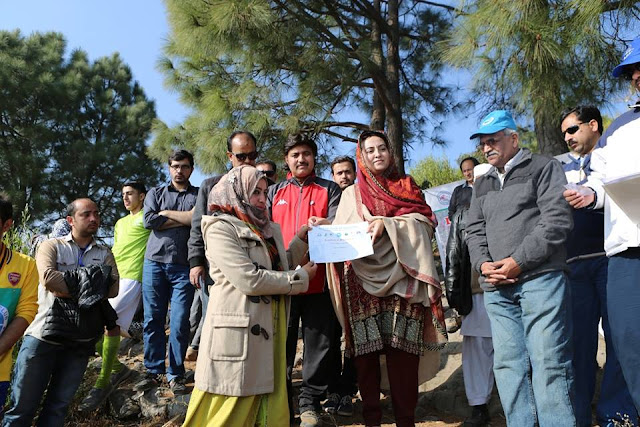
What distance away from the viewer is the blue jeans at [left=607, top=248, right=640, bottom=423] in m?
2.20

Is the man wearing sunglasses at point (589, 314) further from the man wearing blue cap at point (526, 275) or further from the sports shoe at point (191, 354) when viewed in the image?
the sports shoe at point (191, 354)

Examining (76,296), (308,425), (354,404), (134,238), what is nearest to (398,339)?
(308,425)

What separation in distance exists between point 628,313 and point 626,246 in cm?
29

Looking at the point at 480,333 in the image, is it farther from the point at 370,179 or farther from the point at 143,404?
the point at 143,404

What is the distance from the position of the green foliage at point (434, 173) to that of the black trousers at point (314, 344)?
26.7 ft

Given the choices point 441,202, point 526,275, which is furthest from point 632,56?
point 441,202

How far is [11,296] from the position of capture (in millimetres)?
2768

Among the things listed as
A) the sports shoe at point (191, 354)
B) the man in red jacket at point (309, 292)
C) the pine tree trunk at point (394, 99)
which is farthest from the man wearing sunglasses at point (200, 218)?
the pine tree trunk at point (394, 99)

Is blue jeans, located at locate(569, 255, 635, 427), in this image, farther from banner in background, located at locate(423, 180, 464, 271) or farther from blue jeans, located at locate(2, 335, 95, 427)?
banner in background, located at locate(423, 180, 464, 271)

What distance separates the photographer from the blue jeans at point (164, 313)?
404 cm

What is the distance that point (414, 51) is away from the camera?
859 cm

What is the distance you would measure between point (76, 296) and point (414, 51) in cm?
702

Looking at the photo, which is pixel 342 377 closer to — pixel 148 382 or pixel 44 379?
pixel 148 382

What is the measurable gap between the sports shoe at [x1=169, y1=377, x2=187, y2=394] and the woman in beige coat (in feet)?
5.04
